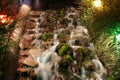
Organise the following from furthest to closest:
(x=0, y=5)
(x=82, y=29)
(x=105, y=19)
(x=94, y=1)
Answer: (x=82, y=29)
(x=94, y=1)
(x=105, y=19)
(x=0, y=5)

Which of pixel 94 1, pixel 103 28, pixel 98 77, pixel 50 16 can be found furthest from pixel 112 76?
pixel 50 16

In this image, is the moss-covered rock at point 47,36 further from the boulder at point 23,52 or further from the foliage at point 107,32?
the foliage at point 107,32

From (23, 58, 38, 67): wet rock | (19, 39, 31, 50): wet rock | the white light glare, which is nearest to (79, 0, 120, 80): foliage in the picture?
the white light glare

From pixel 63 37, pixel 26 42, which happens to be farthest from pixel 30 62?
pixel 63 37

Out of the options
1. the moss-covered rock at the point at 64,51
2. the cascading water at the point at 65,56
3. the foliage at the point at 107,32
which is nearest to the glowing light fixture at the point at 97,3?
the foliage at the point at 107,32

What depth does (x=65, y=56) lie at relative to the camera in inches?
279

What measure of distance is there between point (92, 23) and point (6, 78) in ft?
13.4

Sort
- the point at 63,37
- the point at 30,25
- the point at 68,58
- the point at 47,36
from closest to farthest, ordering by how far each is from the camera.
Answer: the point at 68,58 < the point at 63,37 < the point at 47,36 < the point at 30,25

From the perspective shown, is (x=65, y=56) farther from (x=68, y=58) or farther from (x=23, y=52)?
(x=23, y=52)

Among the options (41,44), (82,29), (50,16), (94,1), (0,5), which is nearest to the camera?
(0,5)

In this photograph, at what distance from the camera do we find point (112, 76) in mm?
6688

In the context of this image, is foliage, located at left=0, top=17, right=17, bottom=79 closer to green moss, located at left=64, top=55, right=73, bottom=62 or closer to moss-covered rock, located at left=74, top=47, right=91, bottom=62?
green moss, located at left=64, top=55, right=73, bottom=62

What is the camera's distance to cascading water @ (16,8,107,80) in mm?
6727

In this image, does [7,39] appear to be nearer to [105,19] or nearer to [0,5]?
[0,5]
